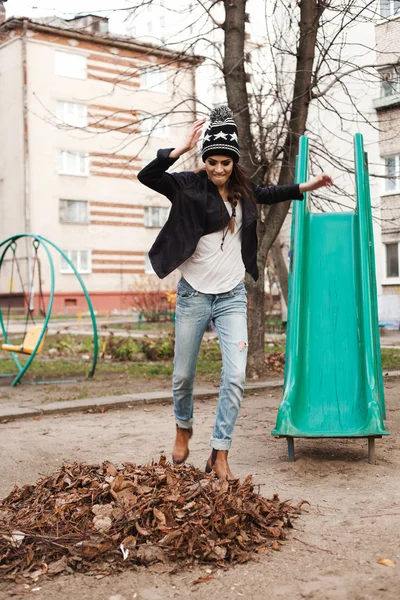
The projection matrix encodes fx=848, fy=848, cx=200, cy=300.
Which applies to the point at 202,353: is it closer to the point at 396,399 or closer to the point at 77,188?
the point at 396,399

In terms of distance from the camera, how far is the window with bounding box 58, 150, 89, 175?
36.6 meters

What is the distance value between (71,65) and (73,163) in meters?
4.21

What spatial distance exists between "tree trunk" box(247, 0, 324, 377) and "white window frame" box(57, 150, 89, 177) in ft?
86.6

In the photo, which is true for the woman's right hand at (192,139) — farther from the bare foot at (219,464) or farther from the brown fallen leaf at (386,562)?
the brown fallen leaf at (386,562)

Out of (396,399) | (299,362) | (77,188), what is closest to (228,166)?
(299,362)

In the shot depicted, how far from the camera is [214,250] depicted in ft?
16.0

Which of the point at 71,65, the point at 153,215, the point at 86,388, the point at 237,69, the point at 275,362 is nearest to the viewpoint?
the point at 86,388

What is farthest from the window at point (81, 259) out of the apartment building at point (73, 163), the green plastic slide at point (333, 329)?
the green plastic slide at point (333, 329)

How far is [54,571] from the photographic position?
3535 mm

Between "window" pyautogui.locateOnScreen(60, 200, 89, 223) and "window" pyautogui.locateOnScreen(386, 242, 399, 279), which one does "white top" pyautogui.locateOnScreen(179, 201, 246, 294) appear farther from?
"window" pyautogui.locateOnScreen(60, 200, 89, 223)

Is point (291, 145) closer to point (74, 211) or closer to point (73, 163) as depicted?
point (74, 211)

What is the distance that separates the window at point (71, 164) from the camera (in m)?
36.6

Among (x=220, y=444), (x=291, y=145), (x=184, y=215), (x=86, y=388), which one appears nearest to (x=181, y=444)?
(x=220, y=444)

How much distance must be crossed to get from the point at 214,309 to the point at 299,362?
1450 mm
